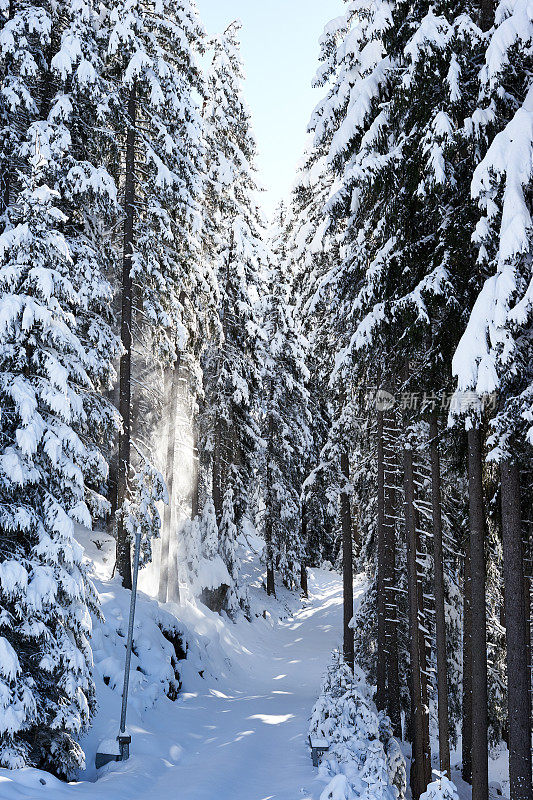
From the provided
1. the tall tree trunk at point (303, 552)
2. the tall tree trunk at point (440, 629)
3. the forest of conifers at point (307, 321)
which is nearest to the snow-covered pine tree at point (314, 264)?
the forest of conifers at point (307, 321)

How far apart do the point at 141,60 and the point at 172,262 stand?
501cm

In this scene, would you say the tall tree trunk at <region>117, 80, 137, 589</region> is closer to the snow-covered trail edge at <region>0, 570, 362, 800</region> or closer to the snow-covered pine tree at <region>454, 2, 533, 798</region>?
the snow-covered trail edge at <region>0, 570, 362, 800</region>

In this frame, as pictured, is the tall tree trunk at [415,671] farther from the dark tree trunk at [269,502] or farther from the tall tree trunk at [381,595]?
the dark tree trunk at [269,502]

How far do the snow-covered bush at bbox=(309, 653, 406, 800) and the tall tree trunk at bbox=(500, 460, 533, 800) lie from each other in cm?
190

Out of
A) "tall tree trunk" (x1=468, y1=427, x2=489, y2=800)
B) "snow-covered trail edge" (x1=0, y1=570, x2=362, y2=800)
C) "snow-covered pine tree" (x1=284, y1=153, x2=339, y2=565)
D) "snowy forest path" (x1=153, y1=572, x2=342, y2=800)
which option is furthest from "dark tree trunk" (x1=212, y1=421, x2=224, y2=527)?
"tall tree trunk" (x1=468, y1=427, x2=489, y2=800)

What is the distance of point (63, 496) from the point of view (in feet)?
32.2

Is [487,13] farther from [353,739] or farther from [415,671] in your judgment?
[353,739]

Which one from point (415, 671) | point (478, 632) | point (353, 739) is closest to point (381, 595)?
point (415, 671)

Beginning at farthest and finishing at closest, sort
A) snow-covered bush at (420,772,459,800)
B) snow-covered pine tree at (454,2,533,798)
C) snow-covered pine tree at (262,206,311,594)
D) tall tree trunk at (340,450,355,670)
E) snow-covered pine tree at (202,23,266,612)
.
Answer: snow-covered pine tree at (262,206,311,594) → snow-covered pine tree at (202,23,266,612) → tall tree trunk at (340,450,355,670) → snow-covered pine tree at (454,2,533,798) → snow-covered bush at (420,772,459,800)

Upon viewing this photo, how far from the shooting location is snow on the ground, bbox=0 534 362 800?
9227 mm

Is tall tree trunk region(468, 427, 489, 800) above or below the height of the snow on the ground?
above

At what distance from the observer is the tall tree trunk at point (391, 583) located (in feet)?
47.7

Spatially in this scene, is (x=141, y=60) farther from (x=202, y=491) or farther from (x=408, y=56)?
(x=202, y=491)

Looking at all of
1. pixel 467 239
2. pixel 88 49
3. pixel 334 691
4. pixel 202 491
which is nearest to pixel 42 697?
pixel 334 691
